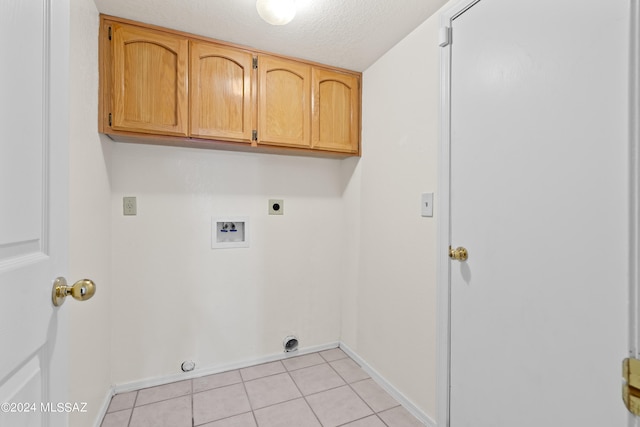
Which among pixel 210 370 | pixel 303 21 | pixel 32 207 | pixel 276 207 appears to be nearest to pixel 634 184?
pixel 32 207

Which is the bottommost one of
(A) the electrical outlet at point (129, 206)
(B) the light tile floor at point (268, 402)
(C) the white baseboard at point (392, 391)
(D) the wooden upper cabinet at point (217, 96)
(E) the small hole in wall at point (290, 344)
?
(B) the light tile floor at point (268, 402)

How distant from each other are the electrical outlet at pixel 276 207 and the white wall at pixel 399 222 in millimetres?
575

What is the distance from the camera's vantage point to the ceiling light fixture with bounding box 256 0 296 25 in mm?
1339

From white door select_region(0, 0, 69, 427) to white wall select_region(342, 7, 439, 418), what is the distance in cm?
149

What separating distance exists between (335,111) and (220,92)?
32.4 inches

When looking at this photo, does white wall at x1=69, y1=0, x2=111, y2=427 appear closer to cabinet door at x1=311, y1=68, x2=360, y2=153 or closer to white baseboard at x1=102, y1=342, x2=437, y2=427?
white baseboard at x1=102, y1=342, x2=437, y2=427

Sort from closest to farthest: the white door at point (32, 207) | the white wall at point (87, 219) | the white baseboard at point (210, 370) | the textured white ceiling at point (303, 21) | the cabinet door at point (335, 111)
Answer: the white door at point (32, 207), the white wall at point (87, 219), the textured white ceiling at point (303, 21), the white baseboard at point (210, 370), the cabinet door at point (335, 111)

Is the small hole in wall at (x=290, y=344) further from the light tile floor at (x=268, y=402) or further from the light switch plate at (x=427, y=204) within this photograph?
the light switch plate at (x=427, y=204)

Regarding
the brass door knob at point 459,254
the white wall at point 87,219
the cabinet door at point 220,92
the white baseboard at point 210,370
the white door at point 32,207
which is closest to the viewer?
the white door at point 32,207

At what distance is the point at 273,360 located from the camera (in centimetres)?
226

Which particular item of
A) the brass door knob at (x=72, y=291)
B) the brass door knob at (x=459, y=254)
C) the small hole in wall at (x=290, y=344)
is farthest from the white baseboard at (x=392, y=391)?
the brass door knob at (x=72, y=291)

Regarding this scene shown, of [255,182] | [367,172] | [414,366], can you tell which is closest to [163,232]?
[255,182]

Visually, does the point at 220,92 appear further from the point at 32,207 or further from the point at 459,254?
the point at 459,254

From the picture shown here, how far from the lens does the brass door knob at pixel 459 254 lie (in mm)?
1315
